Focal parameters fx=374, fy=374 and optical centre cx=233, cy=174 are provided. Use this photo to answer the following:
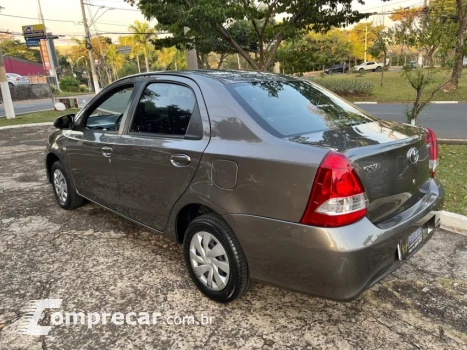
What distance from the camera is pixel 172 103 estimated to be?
2797 mm

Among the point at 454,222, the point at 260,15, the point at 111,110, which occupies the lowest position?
the point at 454,222

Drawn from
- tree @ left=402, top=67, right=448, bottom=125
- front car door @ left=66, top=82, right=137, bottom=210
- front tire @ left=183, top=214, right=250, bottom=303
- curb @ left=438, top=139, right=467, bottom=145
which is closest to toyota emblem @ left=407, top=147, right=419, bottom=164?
front tire @ left=183, top=214, right=250, bottom=303

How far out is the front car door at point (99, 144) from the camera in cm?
324

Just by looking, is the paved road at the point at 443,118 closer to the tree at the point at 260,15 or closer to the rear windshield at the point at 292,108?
the tree at the point at 260,15

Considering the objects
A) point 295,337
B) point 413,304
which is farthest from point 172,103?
point 413,304

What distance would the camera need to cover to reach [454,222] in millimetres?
3580

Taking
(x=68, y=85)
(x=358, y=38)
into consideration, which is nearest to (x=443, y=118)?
(x=358, y=38)

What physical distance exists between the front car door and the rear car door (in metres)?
0.18

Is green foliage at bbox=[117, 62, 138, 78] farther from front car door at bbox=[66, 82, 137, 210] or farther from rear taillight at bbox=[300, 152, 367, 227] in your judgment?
rear taillight at bbox=[300, 152, 367, 227]

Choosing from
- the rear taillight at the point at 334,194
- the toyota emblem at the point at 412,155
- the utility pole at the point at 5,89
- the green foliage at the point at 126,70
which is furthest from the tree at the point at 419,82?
the green foliage at the point at 126,70

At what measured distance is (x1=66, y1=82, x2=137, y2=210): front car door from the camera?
3238mm

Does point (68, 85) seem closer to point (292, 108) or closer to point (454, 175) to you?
point (454, 175)

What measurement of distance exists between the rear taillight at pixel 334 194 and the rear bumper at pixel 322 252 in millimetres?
51

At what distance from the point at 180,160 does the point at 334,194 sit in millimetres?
1097
